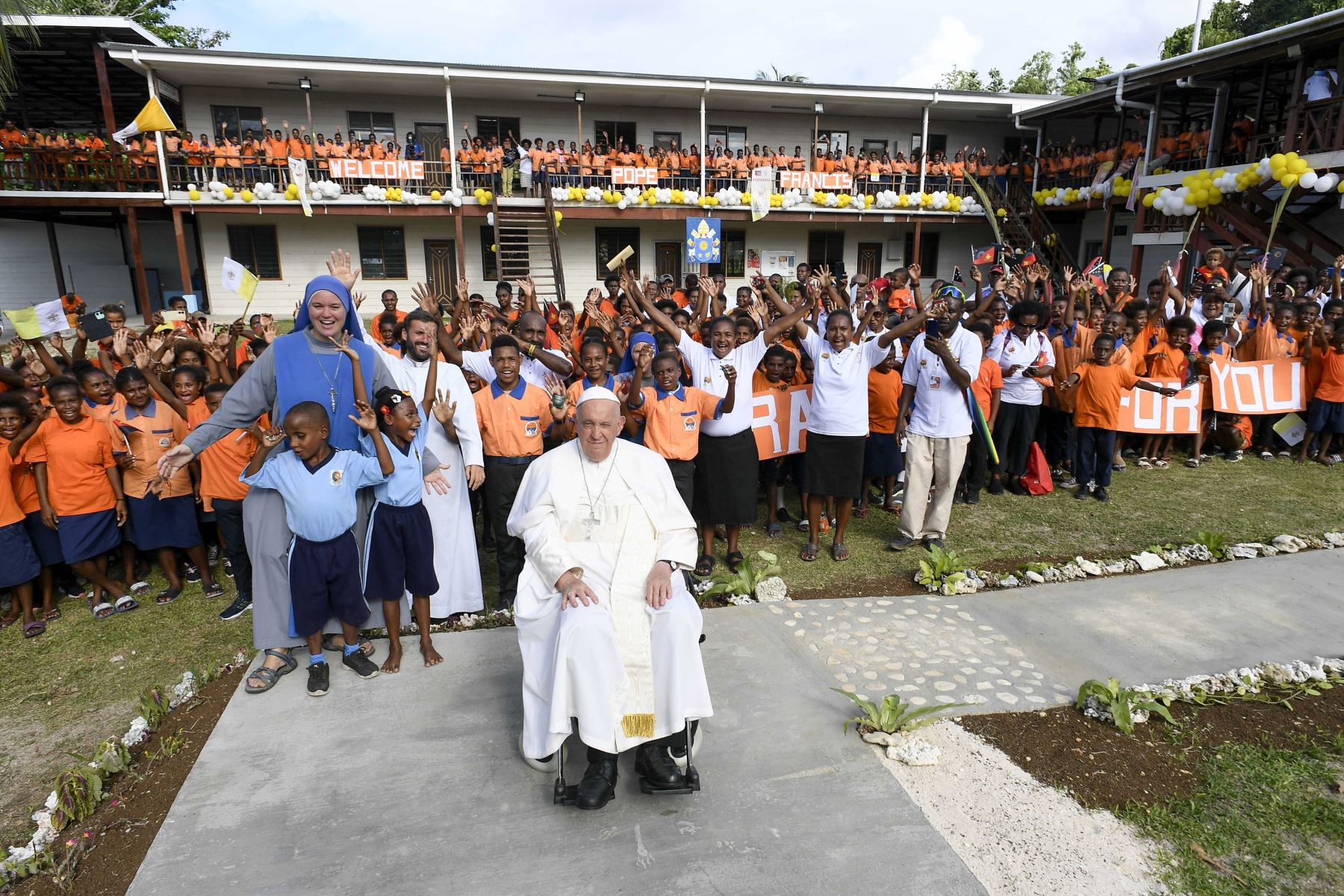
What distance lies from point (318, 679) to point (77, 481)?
2533 mm

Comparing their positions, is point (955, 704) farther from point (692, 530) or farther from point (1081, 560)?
point (1081, 560)

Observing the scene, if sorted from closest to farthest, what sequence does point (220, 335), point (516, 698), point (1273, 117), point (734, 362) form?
point (516, 698) → point (734, 362) → point (220, 335) → point (1273, 117)

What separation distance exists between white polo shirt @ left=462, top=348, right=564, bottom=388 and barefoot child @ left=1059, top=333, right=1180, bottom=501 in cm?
513

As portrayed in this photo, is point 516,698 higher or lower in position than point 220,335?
lower

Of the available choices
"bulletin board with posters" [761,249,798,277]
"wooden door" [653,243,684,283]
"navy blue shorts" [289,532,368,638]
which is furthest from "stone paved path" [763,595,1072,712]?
"bulletin board with posters" [761,249,798,277]

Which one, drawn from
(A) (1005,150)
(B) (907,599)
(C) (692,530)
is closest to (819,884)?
(C) (692,530)

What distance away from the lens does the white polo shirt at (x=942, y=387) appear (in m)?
5.93

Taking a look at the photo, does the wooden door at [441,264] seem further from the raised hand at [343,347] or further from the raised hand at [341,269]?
the raised hand at [343,347]

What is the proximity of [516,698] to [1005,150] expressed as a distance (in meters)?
25.2

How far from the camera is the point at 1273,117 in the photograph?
17.7 metres

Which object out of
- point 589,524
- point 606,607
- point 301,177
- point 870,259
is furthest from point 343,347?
point 870,259

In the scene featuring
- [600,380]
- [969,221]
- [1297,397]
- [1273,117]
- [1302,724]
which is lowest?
[1302,724]

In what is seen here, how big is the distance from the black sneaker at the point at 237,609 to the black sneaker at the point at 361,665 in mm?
1401

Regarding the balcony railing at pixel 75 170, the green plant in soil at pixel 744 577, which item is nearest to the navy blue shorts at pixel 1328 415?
the green plant in soil at pixel 744 577
